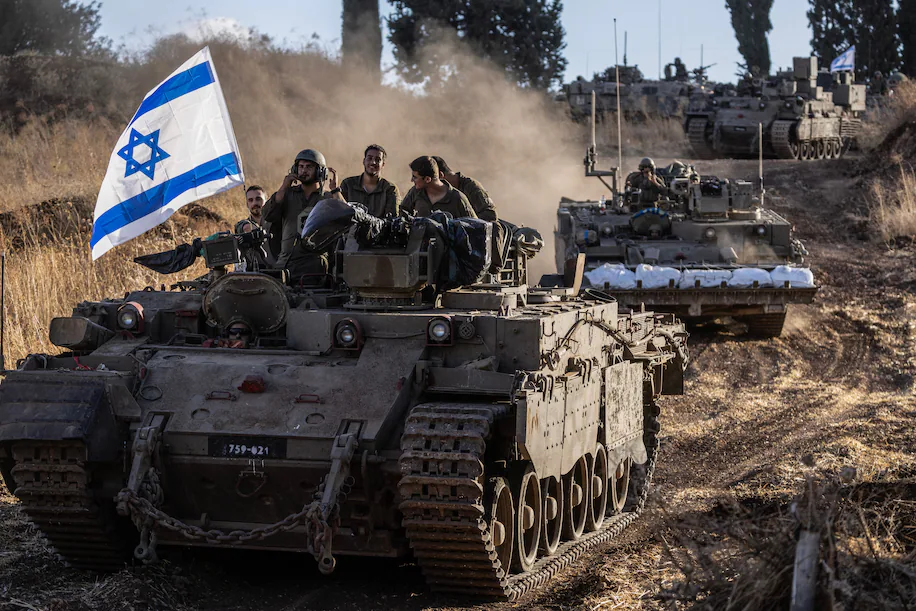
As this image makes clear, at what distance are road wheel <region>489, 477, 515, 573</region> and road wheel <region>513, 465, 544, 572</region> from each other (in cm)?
7

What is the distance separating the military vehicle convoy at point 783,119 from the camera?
119ft

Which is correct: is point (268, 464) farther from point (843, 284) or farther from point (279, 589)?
point (843, 284)

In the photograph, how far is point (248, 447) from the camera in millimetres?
8078

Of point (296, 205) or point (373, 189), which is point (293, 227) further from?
point (373, 189)

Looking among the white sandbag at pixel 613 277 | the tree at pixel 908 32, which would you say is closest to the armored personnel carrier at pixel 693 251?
the white sandbag at pixel 613 277

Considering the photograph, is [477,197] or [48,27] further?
[48,27]

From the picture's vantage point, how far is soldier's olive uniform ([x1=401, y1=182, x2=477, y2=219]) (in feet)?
36.4

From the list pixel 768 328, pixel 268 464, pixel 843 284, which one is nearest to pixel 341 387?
pixel 268 464

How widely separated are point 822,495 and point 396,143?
1042 inches

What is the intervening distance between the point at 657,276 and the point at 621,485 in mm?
7209

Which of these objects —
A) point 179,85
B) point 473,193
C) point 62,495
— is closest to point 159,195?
point 179,85

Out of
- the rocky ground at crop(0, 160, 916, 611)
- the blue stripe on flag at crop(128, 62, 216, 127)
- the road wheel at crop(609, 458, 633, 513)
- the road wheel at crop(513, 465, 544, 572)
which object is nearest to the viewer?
the rocky ground at crop(0, 160, 916, 611)

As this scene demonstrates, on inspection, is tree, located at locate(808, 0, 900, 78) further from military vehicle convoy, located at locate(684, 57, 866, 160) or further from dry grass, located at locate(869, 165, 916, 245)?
dry grass, located at locate(869, 165, 916, 245)

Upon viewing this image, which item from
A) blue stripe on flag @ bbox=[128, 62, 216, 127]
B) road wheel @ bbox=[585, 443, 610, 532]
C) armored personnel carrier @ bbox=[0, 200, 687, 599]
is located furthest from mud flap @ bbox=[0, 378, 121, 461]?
blue stripe on flag @ bbox=[128, 62, 216, 127]
